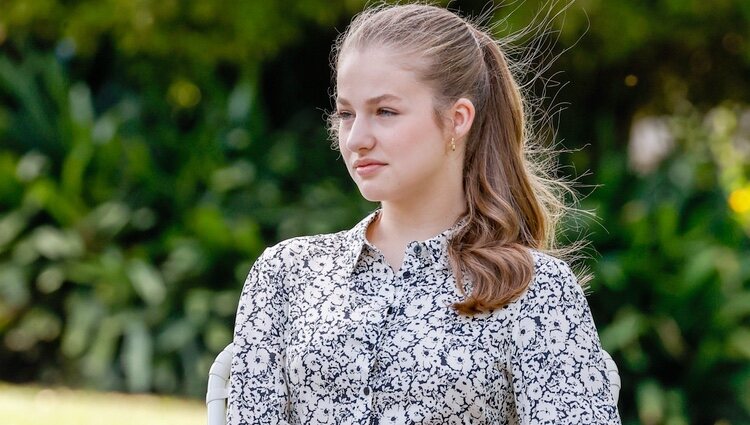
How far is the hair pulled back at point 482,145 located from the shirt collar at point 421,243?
0.05 feet

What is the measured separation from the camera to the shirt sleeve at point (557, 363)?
2473 mm

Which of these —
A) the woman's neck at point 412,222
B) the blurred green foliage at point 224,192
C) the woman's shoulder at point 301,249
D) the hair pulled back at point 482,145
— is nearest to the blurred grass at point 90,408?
the blurred green foliage at point 224,192

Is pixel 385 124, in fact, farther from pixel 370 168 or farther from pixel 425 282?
A: pixel 425 282

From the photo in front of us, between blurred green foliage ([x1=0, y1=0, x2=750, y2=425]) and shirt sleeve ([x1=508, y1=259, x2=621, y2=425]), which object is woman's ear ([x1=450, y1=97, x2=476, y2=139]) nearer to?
shirt sleeve ([x1=508, y1=259, x2=621, y2=425])

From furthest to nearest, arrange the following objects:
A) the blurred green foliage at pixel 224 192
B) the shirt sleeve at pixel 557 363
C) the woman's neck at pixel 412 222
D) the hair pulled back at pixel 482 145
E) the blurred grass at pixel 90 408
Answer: the blurred green foliage at pixel 224 192 → the blurred grass at pixel 90 408 → the woman's neck at pixel 412 222 → the hair pulled back at pixel 482 145 → the shirt sleeve at pixel 557 363

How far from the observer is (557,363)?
8.18 feet

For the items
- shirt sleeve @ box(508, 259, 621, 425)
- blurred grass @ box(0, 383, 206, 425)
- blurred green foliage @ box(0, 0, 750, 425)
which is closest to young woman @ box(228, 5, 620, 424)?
shirt sleeve @ box(508, 259, 621, 425)

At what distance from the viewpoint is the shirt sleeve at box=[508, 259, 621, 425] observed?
2.47 meters

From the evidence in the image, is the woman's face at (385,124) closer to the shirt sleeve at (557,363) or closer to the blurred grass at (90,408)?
the shirt sleeve at (557,363)

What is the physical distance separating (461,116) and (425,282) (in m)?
0.39

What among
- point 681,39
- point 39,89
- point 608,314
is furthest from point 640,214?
point 39,89

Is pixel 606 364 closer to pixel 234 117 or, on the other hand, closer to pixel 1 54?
pixel 234 117

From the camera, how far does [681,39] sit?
8.09 m

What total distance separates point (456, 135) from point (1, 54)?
6.92m
